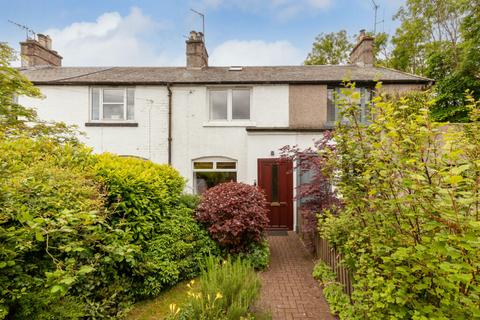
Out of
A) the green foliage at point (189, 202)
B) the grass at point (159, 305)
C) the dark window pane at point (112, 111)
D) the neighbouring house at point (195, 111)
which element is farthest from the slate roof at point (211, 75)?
the grass at point (159, 305)

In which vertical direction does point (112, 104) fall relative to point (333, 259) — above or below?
above

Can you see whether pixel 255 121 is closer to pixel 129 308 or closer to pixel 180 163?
pixel 180 163

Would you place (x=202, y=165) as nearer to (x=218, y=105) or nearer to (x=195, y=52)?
(x=218, y=105)

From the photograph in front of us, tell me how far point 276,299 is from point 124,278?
271 cm

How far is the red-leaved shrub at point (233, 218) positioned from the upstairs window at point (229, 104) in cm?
487

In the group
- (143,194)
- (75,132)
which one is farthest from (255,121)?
(75,132)

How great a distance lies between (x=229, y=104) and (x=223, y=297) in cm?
789

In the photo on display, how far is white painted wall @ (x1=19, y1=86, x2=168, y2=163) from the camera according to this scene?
993 cm

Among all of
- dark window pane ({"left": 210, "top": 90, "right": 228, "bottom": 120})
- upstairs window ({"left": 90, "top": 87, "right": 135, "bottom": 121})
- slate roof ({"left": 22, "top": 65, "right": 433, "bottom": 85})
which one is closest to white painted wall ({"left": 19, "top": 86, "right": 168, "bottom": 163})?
upstairs window ({"left": 90, "top": 87, "right": 135, "bottom": 121})

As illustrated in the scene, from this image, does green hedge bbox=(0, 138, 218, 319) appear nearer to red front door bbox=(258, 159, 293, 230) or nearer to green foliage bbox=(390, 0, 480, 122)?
red front door bbox=(258, 159, 293, 230)

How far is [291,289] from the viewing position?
4.71 m

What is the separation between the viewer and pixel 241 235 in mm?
5594

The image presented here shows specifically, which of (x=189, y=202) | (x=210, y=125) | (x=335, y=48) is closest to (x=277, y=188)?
(x=210, y=125)

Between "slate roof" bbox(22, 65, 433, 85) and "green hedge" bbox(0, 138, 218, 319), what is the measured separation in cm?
582
